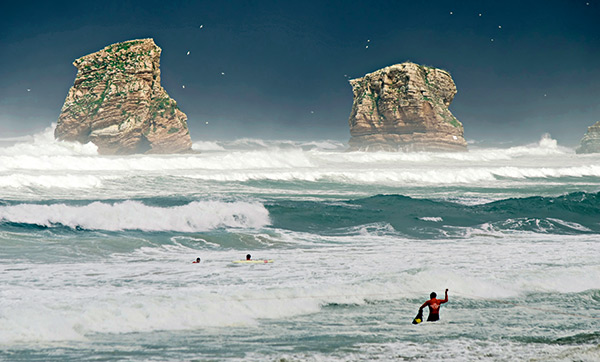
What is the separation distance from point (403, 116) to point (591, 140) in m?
60.9

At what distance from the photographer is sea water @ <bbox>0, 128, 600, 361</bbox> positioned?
30.8 feet

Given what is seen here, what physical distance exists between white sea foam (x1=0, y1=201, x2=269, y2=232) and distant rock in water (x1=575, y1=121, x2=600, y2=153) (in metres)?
141

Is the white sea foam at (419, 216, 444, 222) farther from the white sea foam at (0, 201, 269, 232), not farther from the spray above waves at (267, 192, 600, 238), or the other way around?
the white sea foam at (0, 201, 269, 232)

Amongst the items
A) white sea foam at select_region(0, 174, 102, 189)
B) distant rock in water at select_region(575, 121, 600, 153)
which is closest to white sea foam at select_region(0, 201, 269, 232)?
white sea foam at select_region(0, 174, 102, 189)

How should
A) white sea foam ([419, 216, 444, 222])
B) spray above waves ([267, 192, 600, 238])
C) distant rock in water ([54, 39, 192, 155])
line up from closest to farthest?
spray above waves ([267, 192, 600, 238])
white sea foam ([419, 216, 444, 222])
distant rock in water ([54, 39, 192, 155])

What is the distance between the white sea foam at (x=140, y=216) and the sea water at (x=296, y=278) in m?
0.13

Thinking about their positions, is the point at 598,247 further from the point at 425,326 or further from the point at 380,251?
the point at 425,326

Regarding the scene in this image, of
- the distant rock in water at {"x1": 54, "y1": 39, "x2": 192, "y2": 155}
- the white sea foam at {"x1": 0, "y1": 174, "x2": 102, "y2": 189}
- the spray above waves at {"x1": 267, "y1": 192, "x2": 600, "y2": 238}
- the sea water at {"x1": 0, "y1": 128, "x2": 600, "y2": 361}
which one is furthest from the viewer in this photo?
the distant rock in water at {"x1": 54, "y1": 39, "x2": 192, "y2": 155}

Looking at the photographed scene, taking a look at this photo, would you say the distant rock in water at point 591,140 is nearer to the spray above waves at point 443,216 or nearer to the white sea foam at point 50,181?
the spray above waves at point 443,216

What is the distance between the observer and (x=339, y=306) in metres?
12.2

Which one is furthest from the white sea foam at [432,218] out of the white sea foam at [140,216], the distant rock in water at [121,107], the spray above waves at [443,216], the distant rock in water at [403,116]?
the distant rock in water at [403,116]

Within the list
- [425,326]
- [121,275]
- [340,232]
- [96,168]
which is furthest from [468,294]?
[96,168]

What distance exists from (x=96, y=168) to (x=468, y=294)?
52.0 metres

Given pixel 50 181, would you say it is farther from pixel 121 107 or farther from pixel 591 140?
pixel 591 140
